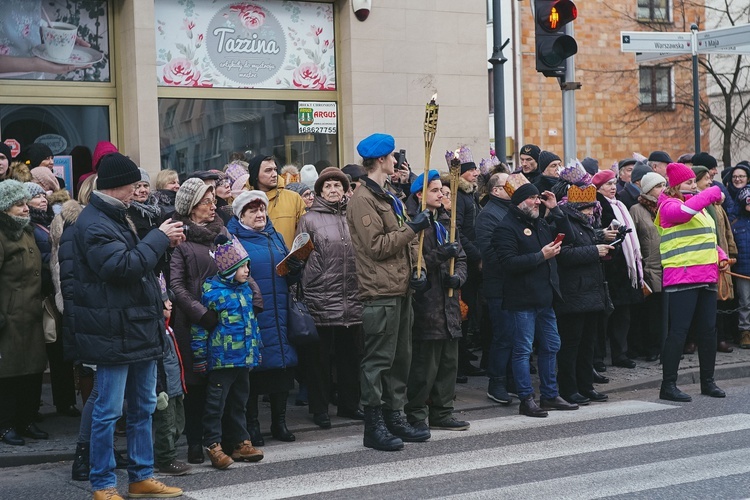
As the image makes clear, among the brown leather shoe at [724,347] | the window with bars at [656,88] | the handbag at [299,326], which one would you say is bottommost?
the brown leather shoe at [724,347]

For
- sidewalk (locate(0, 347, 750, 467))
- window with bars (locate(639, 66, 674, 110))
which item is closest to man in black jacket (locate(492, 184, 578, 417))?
sidewalk (locate(0, 347, 750, 467))

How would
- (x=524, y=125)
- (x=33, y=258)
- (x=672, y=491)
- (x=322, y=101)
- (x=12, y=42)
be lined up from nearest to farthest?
(x=672, y=491)
(x=33, y=258)
(x=12, y=42)
(x=322, y=101)
(x=524, y=125)

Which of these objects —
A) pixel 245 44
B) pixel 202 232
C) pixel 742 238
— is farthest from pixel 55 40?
pixel 742 238

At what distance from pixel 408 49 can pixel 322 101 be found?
137cm

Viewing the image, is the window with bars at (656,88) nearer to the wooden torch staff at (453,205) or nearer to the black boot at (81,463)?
the wooden torch staff at (453,205)

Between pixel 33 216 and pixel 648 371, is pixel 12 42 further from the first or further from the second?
pixel 648 371

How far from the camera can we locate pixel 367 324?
8203 mm

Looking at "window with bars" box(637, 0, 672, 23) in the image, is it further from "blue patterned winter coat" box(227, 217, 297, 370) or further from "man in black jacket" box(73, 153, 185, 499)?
"man in black jacket" box(73, 153, 185, 499)

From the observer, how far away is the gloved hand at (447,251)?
330 inches

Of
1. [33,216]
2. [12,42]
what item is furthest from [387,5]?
[33,216]

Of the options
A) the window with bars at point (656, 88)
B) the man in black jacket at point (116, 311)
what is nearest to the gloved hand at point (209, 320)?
the man in black jacket at point (116, 311)

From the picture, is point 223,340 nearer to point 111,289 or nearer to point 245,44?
point 111,289

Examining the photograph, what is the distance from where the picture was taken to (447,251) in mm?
8398

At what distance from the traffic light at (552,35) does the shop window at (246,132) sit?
367cm
